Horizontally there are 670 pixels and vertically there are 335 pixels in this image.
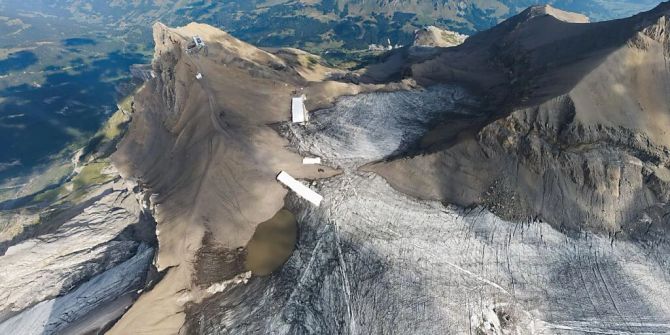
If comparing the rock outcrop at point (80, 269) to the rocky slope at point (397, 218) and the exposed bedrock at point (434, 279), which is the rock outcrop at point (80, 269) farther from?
the exposed bedrock at point (434, 279)

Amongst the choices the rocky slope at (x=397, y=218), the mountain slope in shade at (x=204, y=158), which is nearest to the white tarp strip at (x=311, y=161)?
the mountain slope in shade at (x=204, y=158)

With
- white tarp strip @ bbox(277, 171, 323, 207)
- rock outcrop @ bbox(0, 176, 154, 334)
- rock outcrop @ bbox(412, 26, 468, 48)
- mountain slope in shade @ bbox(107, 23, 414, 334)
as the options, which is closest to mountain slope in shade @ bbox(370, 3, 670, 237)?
white tarp strip @ bbox(277, 171, 323, 207)

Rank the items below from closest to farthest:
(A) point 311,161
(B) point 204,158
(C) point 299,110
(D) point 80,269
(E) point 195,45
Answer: (A) point 311,161 < (B) point 204,158 < (D) point 80,269 < (C) point 299,110 < (E) point 195,45

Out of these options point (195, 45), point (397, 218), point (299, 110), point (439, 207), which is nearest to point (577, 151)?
point (439, 207)

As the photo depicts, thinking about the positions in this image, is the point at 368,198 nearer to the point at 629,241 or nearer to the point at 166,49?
the point at 629,241

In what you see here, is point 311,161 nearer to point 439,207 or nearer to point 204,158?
point 204,158

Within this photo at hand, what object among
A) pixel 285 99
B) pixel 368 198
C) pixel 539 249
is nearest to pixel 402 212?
pixel 368 198

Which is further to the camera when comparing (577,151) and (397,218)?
(577,151)
